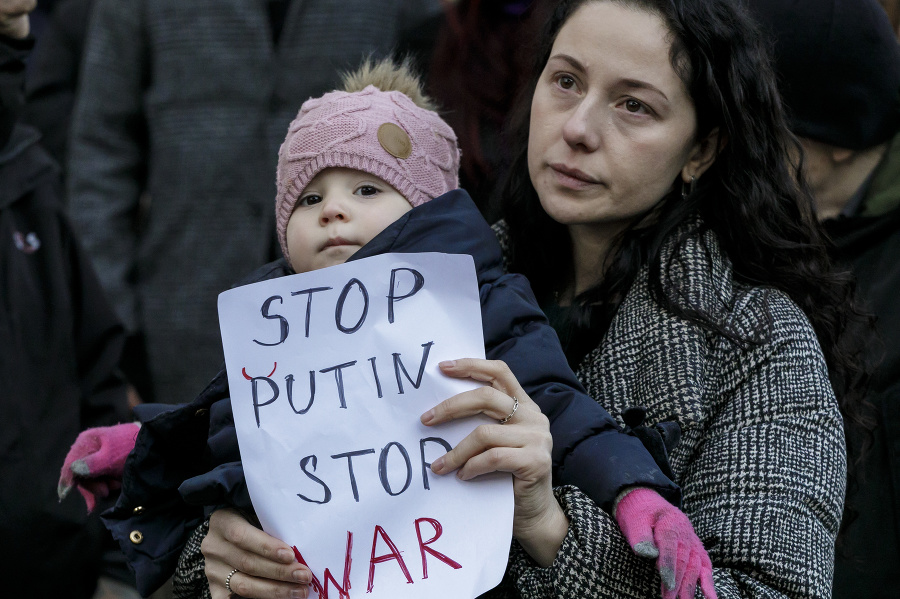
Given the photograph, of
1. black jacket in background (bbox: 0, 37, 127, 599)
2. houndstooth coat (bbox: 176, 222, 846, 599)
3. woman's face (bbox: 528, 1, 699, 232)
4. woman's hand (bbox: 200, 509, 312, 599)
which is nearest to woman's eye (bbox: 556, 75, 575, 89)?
woman's face (bbox: 528, 1, 699, 232)

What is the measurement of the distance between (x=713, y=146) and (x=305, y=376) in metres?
1.08

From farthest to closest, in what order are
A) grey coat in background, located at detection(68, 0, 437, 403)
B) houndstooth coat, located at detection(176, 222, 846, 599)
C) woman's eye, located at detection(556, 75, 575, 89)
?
grey coat in background, located at detection(68, 0, 437, 403)
woman's eye, located at detection(556, 75, 575, 89)
houndstooth coat, located at detection(176, 222, 846, 599)

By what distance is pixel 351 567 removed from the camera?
1859mm

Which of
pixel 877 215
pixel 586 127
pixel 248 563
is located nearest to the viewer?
pixel 248 563

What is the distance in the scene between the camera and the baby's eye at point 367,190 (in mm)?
2293

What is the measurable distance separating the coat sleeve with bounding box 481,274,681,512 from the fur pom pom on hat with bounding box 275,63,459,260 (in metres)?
0.35

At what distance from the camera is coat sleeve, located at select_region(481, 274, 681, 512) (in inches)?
73.9

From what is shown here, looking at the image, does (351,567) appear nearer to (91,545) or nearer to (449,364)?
(449,364)

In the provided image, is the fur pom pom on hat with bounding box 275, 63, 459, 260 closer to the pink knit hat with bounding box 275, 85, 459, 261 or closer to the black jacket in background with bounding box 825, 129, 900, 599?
the pink knit hat with bounding box 275, 85, 459, 261

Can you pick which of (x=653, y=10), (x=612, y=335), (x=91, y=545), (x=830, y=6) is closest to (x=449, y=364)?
(x=612, y=335)

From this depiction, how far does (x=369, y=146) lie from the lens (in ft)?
7.48

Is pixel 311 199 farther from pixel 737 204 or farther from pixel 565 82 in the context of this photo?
pixel 737 204

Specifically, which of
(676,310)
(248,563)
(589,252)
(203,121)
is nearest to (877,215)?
(589,252)

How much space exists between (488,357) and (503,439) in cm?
26
